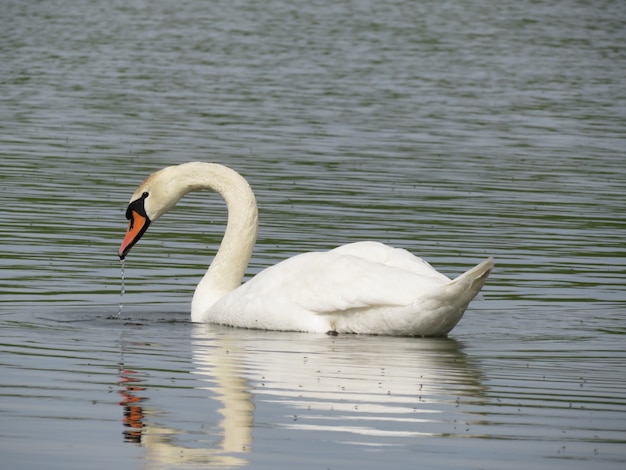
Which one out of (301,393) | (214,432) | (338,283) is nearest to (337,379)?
(301,393)

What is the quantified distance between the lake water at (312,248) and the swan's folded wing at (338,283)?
0.92 feet

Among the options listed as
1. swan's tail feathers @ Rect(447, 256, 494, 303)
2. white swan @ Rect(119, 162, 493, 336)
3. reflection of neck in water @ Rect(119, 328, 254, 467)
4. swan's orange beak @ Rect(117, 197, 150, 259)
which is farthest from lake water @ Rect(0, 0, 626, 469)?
swan's orange beak @ Rect(117, 197, 150, 259)

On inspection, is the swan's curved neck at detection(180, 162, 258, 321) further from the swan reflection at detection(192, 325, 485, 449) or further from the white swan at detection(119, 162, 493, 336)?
the swan reflection at detection(192, 325, 485, 449)

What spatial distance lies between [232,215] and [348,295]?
2418 millimetres

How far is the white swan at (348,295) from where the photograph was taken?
12.2 meters

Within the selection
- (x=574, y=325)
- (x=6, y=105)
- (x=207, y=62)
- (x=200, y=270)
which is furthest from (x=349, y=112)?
(x=574, y=325)

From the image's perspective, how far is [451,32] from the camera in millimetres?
54344

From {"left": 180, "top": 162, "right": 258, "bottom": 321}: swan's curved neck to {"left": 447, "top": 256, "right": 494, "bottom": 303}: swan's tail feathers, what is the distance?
2700mm

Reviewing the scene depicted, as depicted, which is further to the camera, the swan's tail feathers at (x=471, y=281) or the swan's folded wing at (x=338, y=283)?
the swan's folded wing at (x=338, y=283)

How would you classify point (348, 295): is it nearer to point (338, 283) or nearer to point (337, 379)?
point (338, 283)

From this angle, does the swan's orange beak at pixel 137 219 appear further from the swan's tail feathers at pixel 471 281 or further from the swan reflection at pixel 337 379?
the swan's tail feathers at pixel 471 281

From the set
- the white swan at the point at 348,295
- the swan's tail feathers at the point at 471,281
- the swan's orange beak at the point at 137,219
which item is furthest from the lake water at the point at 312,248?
the swan's orange beak at the point at 137,219

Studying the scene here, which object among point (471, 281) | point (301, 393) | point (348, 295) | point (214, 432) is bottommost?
point (348, 295)

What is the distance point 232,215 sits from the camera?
47.8 ft
